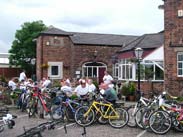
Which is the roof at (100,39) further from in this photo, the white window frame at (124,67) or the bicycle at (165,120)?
the bicycle at (165,120)

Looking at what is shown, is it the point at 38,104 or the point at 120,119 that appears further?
the point at 38,104

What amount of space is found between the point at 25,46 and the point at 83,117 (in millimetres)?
40433

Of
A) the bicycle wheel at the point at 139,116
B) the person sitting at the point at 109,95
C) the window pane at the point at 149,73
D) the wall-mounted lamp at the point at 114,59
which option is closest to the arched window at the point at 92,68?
the wall-mounted lamp at the point at 114,59

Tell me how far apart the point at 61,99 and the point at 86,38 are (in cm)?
2319

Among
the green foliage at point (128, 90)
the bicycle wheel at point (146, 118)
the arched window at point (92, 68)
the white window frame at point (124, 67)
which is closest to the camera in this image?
the bicycle wheel at point (146, 118)

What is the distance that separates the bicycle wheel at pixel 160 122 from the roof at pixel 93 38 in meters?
23.5

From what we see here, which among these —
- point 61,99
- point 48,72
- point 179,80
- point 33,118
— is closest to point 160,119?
point 61,99

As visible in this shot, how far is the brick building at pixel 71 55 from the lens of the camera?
3412 centimetres

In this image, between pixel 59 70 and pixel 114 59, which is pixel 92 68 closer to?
pixel 114 59

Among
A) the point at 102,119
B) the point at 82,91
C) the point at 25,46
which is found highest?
the point at 25,46

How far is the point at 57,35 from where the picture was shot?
34.6 meters

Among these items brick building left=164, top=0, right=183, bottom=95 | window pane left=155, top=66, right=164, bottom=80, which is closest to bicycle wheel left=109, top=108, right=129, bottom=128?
brick building left=164, top=0, right=183, bottom=95

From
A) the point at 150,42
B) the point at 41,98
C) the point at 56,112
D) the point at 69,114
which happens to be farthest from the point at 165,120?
the point at 150,42

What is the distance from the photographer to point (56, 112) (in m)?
13.5
